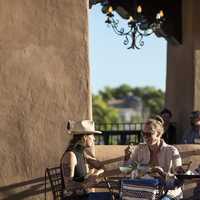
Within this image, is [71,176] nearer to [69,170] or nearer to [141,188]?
[69,170]

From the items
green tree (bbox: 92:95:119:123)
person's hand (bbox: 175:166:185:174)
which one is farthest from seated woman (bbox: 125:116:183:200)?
green tree (bbox: 92:95:119:123)

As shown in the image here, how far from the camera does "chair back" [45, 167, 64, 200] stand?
8.32 m

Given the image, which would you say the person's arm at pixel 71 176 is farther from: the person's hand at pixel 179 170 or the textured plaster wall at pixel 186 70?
the textured plaster wall at pixel 186 70

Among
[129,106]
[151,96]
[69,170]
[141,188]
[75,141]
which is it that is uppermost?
[75,141]

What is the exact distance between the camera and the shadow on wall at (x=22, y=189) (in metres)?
9.09

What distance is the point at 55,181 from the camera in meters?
8.62

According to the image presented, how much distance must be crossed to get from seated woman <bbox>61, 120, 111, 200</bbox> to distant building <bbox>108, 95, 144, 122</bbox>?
81.4 metres

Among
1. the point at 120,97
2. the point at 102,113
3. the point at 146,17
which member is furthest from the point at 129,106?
the point at 146,17

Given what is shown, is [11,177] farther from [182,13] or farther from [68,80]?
[182,13]

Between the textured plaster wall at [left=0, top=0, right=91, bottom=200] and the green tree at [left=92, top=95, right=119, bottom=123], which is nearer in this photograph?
the textured plaster wall at [left=0, top=0, right=91, bottom=200]

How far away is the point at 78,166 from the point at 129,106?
89477mm

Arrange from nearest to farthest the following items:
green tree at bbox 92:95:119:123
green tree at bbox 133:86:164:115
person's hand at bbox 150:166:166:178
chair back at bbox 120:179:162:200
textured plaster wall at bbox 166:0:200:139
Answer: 1. chair back at bbox 120:179:162:200
2. person's hand at bbox 150:166:166:178
3. textured plaster wall at bbox 166:0:200:139
4. green tree at bbox 92:95:119:123
5. green tree at bbox 133:86:164:115

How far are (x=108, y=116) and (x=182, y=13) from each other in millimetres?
62284

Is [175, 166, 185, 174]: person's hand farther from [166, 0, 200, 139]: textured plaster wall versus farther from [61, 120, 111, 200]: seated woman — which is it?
[166, 0, 200, 139]: textured plaster wall
